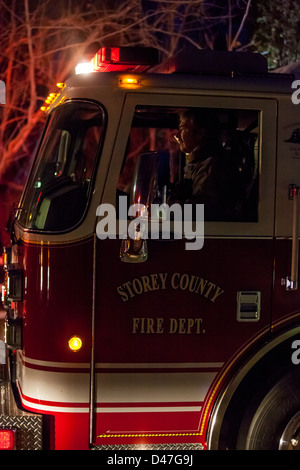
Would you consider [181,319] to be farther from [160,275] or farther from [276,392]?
[276,392]

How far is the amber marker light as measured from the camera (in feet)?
11.1

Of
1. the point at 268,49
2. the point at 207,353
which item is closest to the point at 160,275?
the point at 207,353

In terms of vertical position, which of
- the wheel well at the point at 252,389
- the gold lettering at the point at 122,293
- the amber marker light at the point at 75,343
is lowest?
the wheel well at the point at 252,389

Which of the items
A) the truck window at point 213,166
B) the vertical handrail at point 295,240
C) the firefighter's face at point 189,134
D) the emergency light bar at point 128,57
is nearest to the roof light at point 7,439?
the truck window at point 213,166

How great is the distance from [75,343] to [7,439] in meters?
0.62

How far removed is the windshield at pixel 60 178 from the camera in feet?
11.3

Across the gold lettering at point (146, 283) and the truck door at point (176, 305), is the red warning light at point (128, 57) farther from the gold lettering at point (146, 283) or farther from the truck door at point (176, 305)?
the gold lettering at point (146, 283)

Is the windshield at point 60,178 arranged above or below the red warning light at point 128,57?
below

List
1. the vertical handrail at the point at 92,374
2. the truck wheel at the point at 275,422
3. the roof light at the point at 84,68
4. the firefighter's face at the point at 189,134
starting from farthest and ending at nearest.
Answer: the roof light at the point at 84,68, the firefighter's face at the point at 189,134, the truck wheel at the point at 275,422, the vertical handrail at the point at 92,374

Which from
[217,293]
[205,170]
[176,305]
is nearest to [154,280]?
[176,305]

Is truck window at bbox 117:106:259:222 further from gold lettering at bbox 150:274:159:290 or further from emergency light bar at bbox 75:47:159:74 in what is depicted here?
gold lettering at bbox 150:274:159:290

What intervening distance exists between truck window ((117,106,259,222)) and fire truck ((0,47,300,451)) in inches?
0.7

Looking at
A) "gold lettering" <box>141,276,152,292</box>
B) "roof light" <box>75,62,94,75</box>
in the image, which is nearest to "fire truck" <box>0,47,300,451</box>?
"gold lettering" <box>141,276,152,292</box>
